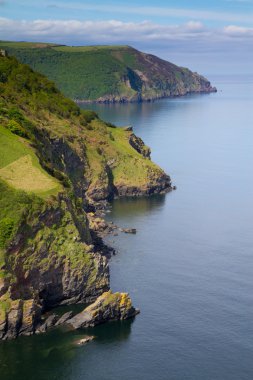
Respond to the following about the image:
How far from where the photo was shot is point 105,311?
96188 millimetres

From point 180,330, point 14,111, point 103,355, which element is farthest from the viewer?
point 14,111

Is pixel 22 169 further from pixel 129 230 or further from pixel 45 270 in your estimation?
pixel 129 230

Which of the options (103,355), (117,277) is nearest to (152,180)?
(117,277)

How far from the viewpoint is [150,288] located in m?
110

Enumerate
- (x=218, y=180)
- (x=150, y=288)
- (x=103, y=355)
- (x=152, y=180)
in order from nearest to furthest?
(x=103, y=355) → (x=150, y=288) → (x=152, y=180) → (x=218, y=180)

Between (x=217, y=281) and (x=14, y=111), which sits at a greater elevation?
(x=14, y=111)

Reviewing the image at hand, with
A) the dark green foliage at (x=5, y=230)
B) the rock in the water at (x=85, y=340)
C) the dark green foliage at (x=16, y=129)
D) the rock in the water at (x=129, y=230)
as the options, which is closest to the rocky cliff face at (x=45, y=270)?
the dark green foliage at (x=5, y=230)

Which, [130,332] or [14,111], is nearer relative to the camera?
[130,332]

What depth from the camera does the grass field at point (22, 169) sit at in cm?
10662

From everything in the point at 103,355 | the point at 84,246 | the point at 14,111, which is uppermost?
the point at 14,111

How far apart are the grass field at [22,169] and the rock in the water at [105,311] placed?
20.7m

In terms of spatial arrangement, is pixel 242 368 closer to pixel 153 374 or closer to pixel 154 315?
pixel 153 374

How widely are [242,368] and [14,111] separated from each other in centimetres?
8403

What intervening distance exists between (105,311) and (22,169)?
3177 cm
